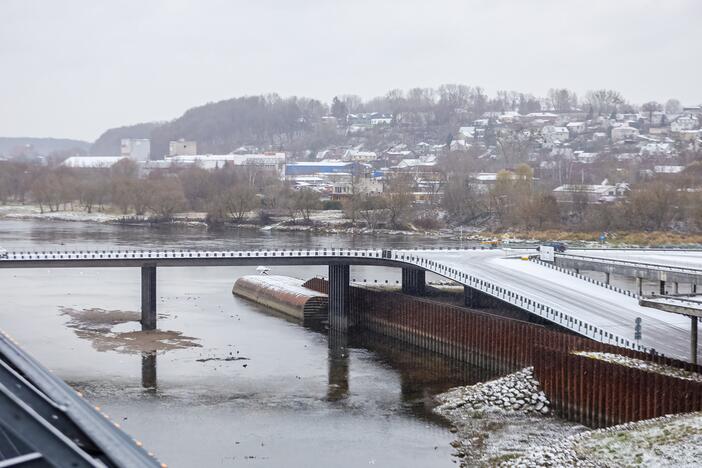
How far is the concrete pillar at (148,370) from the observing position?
4706 centimetres

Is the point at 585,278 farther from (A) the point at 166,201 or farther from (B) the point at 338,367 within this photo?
(A) the point at 166,201

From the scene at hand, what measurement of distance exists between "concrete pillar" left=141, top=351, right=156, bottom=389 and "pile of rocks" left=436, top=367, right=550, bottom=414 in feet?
43.1

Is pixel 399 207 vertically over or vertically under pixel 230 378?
over

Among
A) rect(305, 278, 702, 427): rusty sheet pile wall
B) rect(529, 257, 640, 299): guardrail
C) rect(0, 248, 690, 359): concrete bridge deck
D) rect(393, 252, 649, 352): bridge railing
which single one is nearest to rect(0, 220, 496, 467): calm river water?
rect(305, 278, 702, 427): rusty sheet pile wall

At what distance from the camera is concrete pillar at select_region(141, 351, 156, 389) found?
47062 mm

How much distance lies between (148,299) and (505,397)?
2780 centimetres

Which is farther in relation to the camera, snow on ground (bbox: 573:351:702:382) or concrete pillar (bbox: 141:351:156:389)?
concrete pillar (bbox: 141:351:156:389)

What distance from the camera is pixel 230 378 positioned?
48125 millimetres

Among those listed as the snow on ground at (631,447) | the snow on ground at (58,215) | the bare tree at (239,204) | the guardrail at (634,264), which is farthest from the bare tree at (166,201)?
the snow on ground at (631,447)

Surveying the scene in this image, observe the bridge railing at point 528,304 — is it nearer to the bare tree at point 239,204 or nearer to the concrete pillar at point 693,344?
the concrete pillar at point 693,344

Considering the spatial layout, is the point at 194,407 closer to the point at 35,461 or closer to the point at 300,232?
the point at 35,461

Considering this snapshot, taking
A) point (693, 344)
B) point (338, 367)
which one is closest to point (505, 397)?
point (693, 344)

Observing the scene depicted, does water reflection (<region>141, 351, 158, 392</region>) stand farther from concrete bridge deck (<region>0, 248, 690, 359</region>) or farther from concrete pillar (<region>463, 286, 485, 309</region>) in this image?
concrete pillar (<region>463, 286, 485, 309</region>)

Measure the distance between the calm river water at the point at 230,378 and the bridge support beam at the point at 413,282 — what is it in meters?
9.16
